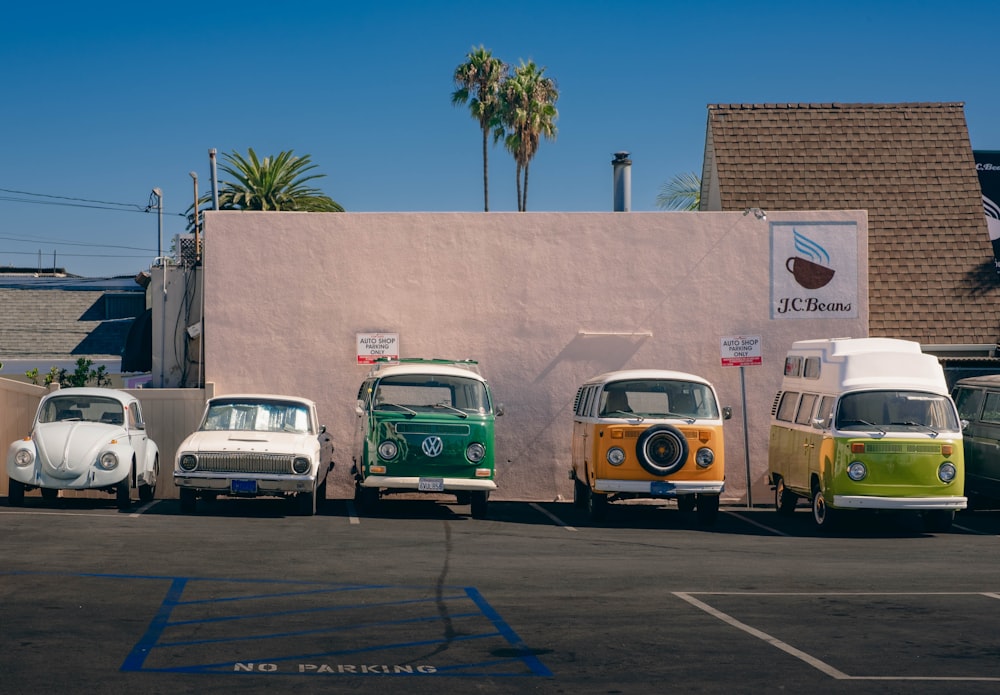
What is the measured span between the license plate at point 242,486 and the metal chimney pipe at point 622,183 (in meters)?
11.1

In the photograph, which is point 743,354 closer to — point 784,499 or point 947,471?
point 784,499

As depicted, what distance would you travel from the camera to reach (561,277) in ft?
73.8

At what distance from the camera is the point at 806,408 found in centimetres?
1881

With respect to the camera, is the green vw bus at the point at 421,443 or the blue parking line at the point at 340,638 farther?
the green vw bus at the point at 421,443

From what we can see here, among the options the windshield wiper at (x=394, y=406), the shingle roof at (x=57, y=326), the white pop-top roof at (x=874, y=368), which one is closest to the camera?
the white pop-top roof at (x=874, y=368)

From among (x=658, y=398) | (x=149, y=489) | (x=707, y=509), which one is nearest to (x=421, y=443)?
(x=658, y=398)

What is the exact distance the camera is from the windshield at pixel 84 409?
753 inches

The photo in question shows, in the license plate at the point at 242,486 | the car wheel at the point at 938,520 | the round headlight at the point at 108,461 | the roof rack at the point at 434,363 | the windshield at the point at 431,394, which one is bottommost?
the car wheel at the point at 938,520

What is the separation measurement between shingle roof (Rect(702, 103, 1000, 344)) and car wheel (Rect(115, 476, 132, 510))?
13060 mm

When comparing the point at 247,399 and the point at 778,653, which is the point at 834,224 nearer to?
the point at 247,399

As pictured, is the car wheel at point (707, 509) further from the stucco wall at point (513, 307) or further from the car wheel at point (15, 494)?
the car wheel at point (15, 494)

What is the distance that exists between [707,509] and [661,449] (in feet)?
4.26

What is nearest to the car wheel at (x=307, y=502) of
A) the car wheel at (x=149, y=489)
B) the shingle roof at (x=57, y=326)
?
the car wheel at (x=149, y=489)

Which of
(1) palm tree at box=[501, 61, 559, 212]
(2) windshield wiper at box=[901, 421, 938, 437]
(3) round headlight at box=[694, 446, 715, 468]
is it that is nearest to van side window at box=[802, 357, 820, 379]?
(2) windshield wiper at box=[901, 421, 938, 437]
